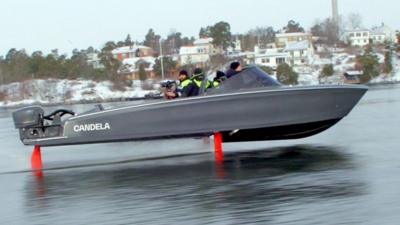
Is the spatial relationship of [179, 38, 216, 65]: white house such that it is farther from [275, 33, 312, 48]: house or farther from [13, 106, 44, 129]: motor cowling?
[13, 106, 44, 129]: motor cowling

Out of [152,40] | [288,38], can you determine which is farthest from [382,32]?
[152,40]

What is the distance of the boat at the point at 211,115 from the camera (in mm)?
10820

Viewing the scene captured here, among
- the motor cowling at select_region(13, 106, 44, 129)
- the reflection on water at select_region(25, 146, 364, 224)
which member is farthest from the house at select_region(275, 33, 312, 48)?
the reflection on water at select_region(25, 146, 364, 224)

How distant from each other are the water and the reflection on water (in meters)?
0.01

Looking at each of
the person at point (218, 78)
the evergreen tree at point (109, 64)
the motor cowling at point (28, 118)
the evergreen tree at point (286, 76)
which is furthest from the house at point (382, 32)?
the motor cowling at point (28, 118)

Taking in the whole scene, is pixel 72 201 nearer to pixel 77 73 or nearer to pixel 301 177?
pixel 301 177

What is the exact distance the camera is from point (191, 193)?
25.8 ft

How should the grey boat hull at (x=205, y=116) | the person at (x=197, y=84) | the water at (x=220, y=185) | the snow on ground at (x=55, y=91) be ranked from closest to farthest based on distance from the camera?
the water at (x=220, y=185) < the grey boat hull at (x=205, y=116) < the person at (x=197, y=84) < the snow on ground at (x=55, y=91)

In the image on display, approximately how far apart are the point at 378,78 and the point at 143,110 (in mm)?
54378

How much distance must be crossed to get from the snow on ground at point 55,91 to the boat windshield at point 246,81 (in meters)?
58.2

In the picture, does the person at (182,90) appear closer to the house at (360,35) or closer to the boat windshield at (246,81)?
the boat windshield at (246,81)

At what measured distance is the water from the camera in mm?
6562

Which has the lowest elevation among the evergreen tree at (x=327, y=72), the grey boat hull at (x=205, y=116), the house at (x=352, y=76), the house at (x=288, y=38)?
the house at (x=352, y=76)

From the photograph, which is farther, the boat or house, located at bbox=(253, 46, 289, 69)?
house, located at bbox=(253, 46, 289, 69)
